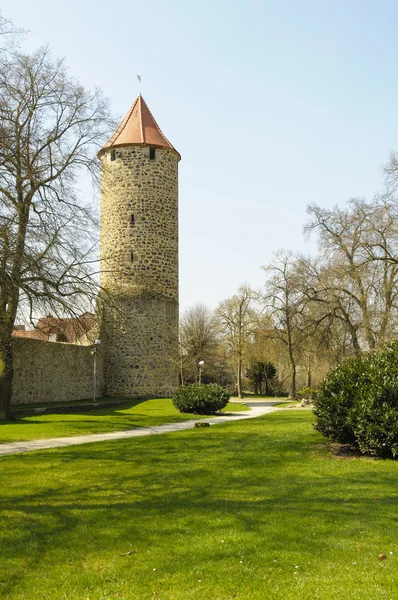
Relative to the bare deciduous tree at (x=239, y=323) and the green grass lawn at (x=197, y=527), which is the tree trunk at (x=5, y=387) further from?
the bare deciduous tree at (x=239, y=323)

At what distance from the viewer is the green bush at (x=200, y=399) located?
A: 68.2 ft

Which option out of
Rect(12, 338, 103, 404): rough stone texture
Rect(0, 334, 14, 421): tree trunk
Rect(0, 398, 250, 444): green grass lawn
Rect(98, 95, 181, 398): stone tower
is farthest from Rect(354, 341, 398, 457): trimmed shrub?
Rect(98, 95, 181, 398): stone tower

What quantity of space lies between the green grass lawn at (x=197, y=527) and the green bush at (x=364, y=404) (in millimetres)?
511

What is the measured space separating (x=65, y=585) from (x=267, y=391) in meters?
55.1

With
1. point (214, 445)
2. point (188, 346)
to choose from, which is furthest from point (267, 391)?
point (214, 445)

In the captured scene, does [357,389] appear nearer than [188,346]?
Yes

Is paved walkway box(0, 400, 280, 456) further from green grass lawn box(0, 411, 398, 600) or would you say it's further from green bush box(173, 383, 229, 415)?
green bush box(173, 383, 229, 415)

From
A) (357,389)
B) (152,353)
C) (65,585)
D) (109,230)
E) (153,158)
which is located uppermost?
(153,158)

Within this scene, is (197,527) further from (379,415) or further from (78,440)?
(78,440)

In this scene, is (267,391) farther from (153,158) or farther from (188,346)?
(153,158)

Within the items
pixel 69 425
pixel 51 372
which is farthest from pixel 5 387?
pixel 51 372

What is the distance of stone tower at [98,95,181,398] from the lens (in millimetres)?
30297

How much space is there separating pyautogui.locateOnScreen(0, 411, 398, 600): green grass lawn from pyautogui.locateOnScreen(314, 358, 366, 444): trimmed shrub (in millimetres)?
1110

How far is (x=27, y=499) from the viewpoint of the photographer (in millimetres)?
7312
